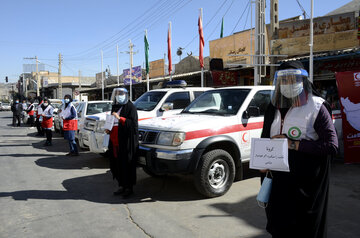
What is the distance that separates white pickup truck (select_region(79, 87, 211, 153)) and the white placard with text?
15.7 feet

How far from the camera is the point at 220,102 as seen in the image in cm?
579

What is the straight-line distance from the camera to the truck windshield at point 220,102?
556 cm

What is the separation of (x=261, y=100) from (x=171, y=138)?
207cm

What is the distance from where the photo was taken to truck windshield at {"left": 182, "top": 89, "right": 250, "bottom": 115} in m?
5.56

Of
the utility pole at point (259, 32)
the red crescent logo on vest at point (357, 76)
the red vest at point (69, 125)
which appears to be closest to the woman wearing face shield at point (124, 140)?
the red vest at point (69, 125)

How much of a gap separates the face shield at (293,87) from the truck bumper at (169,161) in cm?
235

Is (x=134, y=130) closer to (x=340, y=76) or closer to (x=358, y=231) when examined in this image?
(x=358, y=231)

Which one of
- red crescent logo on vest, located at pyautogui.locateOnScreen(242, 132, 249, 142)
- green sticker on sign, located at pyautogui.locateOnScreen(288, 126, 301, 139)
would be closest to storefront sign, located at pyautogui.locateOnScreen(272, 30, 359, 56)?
red crescent logo on vest, located at pyautogui.locateOnScreen(242, 132, 249, 142)

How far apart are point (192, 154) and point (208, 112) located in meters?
1.25

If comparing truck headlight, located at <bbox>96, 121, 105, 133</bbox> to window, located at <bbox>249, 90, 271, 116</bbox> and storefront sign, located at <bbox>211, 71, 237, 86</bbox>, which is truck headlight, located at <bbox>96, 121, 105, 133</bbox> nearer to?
window, located at <bbox>249, 90, 271, 116</bbox>

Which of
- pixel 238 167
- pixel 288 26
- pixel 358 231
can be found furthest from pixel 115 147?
pixel 288 26

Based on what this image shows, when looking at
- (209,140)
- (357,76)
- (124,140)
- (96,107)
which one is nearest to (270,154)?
(209,140)

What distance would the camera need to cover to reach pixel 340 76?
21.5 feet

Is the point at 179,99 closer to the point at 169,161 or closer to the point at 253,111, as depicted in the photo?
the point at 253,111
